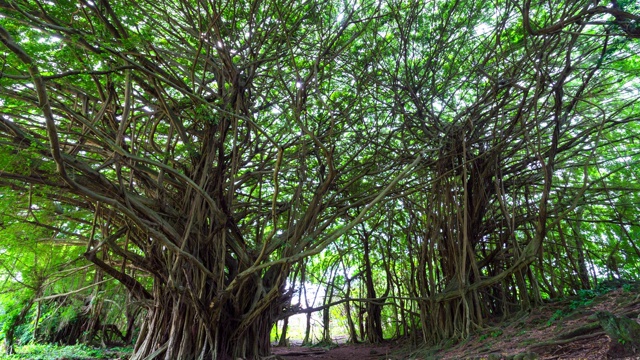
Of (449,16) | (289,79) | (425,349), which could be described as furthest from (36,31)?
(425,349)

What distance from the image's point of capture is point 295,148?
15.3 ft

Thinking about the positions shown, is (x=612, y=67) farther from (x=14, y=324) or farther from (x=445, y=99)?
(x=14, y=324)

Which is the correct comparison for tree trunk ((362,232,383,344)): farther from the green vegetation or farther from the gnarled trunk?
the gnarled trunk

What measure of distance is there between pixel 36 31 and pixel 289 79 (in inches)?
94.7

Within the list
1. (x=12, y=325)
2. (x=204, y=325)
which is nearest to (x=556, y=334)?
(x=204, y=325)

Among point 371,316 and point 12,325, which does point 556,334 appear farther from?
point 12,325

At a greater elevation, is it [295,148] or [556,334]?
[295,148]

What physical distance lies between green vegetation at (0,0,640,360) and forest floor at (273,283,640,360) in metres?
0.19

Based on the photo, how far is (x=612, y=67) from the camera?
359cm

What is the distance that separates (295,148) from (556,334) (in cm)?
335

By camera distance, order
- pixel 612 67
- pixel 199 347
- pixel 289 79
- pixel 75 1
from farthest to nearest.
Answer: pixel 289 79
pixel 612 67
pixel 199 347
pixel 75 1

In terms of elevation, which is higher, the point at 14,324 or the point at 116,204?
the point at 116,204

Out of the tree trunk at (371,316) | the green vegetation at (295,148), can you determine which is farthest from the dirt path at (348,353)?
the green vegetation at (295,148)

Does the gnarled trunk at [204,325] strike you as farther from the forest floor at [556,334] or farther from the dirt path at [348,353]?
the forest floor at [556,334]
